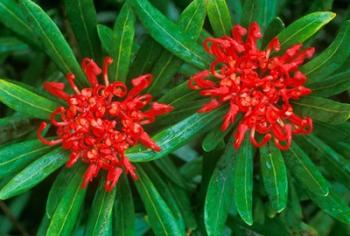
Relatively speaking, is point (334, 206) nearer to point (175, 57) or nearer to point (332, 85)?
point (332, 85)

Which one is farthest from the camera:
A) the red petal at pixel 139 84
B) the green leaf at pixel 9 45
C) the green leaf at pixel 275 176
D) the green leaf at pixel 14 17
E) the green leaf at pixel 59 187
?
the green leaf at pixel 9 45

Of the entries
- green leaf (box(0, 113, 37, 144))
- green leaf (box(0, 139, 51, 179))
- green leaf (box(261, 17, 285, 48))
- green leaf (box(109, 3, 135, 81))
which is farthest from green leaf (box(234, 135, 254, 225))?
green leaf (box(0, 113, 37, 144))

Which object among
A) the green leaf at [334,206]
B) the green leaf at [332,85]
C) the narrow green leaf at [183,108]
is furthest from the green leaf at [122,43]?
the green leaf at [334,206]

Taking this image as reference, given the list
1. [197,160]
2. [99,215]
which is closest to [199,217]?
[197,160]

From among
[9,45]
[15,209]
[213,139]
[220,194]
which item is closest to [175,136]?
[213,139]

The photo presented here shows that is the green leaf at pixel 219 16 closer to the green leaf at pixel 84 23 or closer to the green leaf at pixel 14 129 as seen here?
the green leaf at pixel 84 23

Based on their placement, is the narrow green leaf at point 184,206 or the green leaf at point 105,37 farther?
the narrow green leaf at point 184,206

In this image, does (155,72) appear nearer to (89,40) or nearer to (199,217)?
(89,40)
